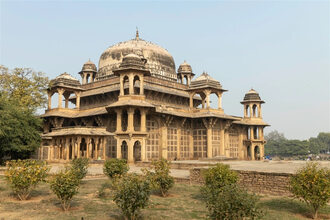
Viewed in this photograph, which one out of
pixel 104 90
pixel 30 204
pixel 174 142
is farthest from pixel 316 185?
pixel 104 90

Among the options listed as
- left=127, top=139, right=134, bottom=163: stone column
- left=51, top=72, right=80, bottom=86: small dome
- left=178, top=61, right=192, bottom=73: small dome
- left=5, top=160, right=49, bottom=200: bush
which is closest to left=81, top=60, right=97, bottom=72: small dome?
left=51, top=72, right=80, bottom=86: small dome

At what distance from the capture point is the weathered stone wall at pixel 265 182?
1255 cm

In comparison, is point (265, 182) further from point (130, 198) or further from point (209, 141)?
point (209, 141)

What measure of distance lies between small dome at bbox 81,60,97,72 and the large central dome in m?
2.27

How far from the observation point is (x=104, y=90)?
33125mm

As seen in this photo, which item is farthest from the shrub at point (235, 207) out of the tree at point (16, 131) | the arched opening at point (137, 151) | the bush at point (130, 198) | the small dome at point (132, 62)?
the small dome at point (132, 62)

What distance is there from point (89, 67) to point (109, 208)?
35.7 m

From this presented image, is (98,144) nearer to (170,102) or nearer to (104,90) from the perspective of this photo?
(104,90)

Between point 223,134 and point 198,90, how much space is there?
5.88 meters

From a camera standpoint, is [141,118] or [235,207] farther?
[141,118]

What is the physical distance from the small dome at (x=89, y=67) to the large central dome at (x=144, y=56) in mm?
2275

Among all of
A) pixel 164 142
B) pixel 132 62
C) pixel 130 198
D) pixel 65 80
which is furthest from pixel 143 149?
pixel 130 198

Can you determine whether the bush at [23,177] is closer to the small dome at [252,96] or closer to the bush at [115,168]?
the bush at [115,168]

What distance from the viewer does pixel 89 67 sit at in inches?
1703
